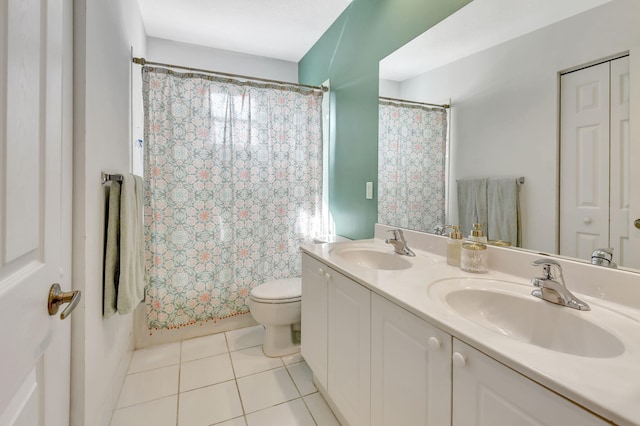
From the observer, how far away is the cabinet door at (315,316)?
1.40 meters

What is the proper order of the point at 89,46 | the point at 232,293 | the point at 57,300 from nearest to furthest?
1. the point at 57,300
2. the point at 89,46
3. the point at 232,293

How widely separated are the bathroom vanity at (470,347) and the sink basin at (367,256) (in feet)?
0.23

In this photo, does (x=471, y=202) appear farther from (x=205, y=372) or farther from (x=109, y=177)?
(x=205, y=372)

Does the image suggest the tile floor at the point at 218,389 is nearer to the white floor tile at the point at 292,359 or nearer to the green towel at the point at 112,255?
the white floor tile at the point at 292,359

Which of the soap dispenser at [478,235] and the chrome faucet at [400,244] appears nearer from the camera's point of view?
the soap dispenser at [478,235]

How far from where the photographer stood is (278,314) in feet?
6.27

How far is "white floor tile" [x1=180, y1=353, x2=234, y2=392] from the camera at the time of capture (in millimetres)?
1682

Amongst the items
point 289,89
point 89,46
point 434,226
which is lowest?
point 434,226

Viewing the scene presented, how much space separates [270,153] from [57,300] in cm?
181

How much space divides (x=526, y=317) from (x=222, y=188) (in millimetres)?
1955

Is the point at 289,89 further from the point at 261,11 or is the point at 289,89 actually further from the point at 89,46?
the point at 89,46

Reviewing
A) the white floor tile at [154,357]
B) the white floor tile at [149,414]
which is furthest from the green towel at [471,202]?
the white floor tile at [154,357]

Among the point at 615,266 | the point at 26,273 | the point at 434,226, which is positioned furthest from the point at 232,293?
the point at 615,266

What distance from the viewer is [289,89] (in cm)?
234
